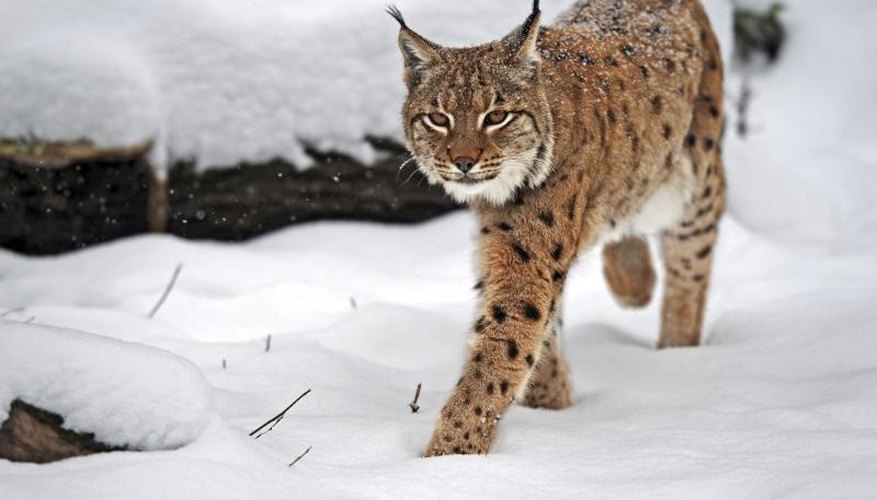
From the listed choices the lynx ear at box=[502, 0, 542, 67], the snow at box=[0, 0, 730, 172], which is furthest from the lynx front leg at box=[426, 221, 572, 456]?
the snow at box=[0, 0, 730, 172]

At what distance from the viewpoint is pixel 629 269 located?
19.3 feet

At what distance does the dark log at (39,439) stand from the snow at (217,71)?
3.46 meters

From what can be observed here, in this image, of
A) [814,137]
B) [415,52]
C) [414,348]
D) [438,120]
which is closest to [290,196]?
[414,348]

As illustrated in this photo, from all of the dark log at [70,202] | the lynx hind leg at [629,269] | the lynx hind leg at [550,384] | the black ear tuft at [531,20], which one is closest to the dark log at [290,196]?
the dark log at [70,202]

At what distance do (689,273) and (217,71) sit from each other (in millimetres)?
3018

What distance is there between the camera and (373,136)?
675cm

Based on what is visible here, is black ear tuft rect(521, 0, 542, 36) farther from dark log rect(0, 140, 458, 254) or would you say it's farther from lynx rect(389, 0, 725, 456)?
dark log rect(0, 140, 458, 254)

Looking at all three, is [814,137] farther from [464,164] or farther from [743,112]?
[464,164]

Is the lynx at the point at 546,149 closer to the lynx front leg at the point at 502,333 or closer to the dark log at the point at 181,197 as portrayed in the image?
the lynx front leg at the point at 502,333

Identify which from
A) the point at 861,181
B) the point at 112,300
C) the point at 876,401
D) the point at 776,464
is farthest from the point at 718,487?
the point at 861,181

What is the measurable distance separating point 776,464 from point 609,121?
5.63 ft

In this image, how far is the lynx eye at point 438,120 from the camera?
406 cm

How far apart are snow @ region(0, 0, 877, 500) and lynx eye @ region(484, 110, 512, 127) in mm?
868

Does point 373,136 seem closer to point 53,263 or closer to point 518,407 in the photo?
point 53,263
